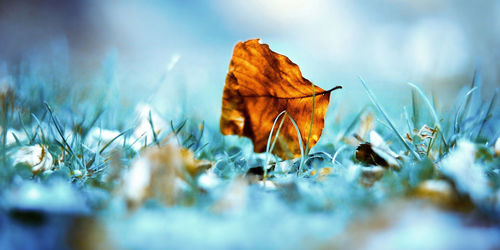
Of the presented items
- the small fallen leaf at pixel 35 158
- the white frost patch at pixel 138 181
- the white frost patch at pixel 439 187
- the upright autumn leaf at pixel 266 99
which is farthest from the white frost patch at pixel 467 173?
the small fallen leaf at pixel 35 158

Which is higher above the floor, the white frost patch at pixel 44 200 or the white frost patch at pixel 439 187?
the white frost patch at pixel 439 187

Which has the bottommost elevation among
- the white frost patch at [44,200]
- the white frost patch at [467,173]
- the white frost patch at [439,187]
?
the white frost patch at [44,200]

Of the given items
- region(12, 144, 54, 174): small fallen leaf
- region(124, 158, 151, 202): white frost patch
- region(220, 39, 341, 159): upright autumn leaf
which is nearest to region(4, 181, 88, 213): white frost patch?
region(124, 158, 151, 202): white frost patch

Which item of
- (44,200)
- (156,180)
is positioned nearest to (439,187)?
(156,180)

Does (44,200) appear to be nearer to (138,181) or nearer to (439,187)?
(138,181)

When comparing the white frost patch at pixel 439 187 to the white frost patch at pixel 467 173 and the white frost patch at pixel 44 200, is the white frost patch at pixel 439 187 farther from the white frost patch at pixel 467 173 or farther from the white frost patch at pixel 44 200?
the white frost patch at pixel 44 200
